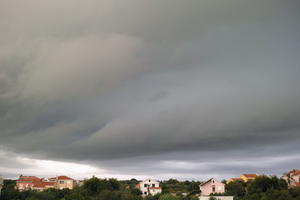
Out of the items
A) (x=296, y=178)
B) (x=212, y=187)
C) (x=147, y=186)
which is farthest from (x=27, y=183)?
(x=296, y=178)

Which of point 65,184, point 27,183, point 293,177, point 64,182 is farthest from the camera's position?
point 64,182

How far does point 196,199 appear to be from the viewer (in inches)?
2613

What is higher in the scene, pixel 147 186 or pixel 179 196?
pixel 147 186

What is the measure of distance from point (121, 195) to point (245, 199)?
2913 cm

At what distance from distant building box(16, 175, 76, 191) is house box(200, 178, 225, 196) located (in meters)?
51.2

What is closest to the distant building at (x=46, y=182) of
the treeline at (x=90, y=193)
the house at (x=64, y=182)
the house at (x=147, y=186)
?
the house at (x=64, y=182)

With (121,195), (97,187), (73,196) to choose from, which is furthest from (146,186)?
(73,196)

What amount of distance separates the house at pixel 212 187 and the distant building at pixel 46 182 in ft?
168

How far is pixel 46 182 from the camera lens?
380 feet

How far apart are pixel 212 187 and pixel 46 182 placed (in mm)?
60406

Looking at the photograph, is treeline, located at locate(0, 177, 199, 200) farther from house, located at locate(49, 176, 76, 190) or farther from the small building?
house, located at locate(49, 176, 76, 190)

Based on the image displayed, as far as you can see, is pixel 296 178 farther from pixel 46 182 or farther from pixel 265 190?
pixel 46 182

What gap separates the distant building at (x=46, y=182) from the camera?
360ft

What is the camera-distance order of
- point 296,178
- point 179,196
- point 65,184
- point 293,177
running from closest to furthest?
point 179,196
point 296,178
point 293,177
point 65,184
